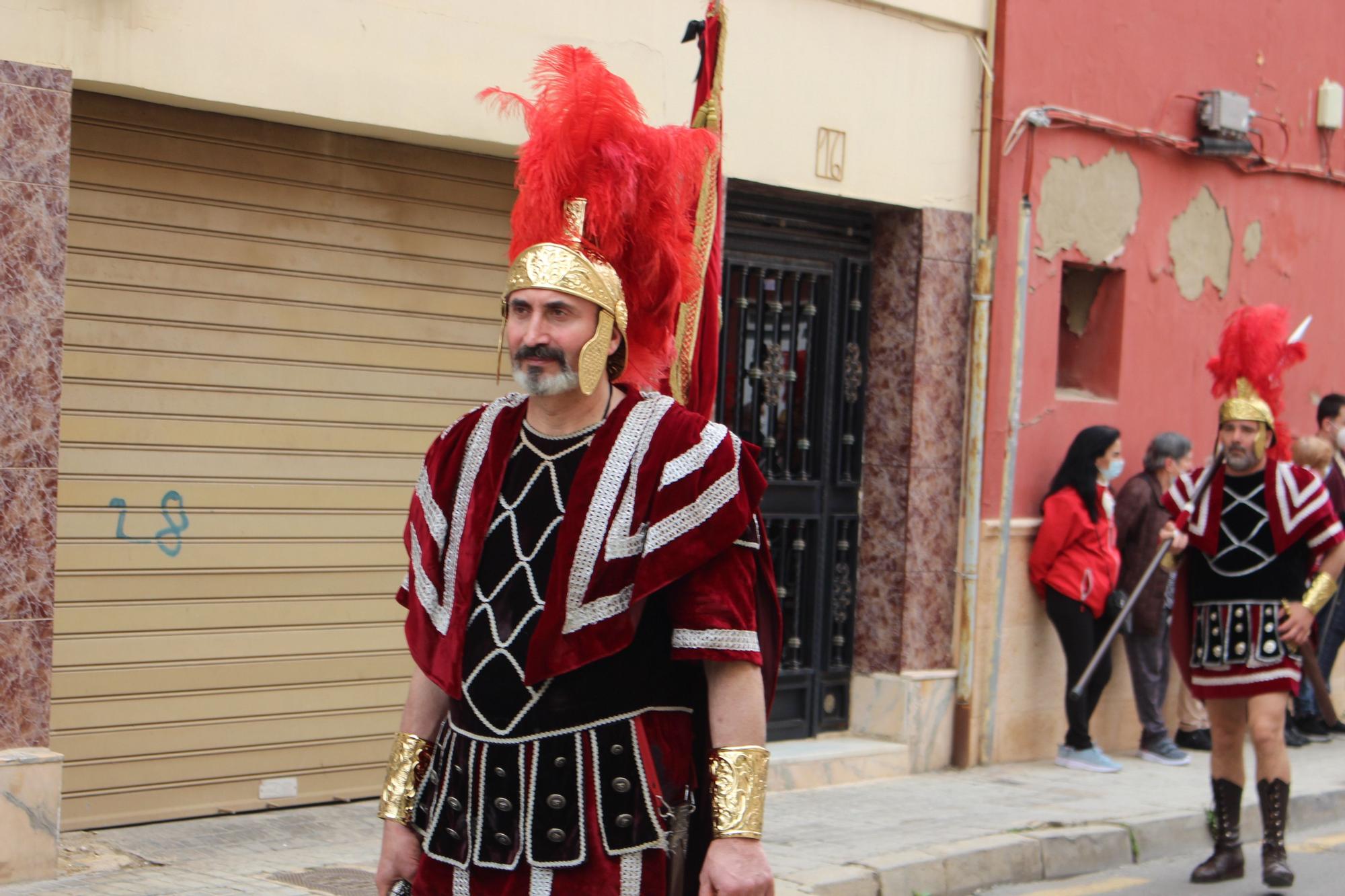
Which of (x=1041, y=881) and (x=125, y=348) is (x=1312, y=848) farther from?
(x=125, y=348)

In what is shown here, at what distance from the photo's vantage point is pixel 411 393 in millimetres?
8164

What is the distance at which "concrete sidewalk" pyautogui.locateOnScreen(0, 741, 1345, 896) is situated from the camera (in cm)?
672

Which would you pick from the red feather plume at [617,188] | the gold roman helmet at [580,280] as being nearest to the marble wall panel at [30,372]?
the red feather plume at [617,188]

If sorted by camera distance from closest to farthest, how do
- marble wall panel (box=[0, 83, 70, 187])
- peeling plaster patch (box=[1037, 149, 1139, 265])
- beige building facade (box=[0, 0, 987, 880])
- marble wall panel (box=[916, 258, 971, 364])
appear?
marble wall panel (box=[0, 83, 70, 187]) < beige building facade (box=[0, 0, 987, 880]) < marble wall panel (box=[916, 258, 971, 364]) < peeling plaster patch (box=[1037, 149, 1139, 265])

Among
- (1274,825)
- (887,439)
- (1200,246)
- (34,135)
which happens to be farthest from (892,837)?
(1200,246)

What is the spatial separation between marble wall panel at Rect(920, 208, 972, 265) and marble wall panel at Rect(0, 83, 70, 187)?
16.3ft

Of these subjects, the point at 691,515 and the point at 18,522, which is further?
the point at 18,522

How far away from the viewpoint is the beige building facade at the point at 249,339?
6.71 meters

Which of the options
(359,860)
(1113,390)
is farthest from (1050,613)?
(359,860)

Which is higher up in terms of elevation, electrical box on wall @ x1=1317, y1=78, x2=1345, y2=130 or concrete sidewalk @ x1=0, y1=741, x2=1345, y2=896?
electrical box on wall @ x1=1317, y1=78, x2=1345, y2=130

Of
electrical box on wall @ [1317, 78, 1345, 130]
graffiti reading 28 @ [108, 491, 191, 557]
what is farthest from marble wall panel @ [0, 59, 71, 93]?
electrical box on wall @ [1317, 78, 1345, 130]

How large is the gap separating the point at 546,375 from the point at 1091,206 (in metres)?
7.88

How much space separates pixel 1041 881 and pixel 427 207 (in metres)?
3.98

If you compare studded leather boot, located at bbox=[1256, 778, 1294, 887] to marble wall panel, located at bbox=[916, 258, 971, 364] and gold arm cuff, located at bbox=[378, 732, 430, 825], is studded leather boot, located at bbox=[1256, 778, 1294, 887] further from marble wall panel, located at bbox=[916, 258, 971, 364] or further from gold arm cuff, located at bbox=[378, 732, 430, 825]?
gold arm cuff, located at bbox=[378, 732, 430, 825]
